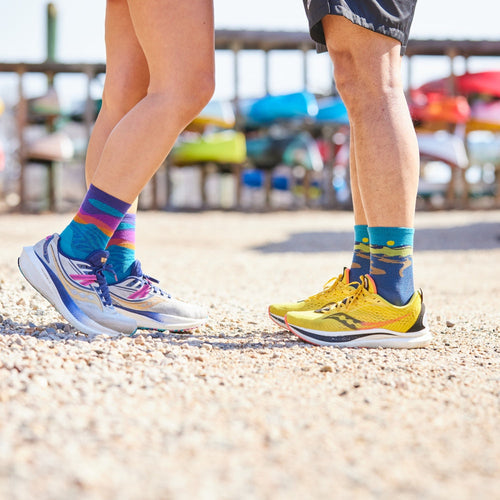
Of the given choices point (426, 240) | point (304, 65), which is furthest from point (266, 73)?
point (426, 240)

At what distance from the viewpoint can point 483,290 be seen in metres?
2.69

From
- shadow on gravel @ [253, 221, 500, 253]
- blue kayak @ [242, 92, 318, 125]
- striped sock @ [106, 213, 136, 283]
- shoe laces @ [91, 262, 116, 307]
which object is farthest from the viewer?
blue kayak @ [242, 92, 318, 125]

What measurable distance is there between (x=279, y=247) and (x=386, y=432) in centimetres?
383

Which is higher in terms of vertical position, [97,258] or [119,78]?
[119,78]

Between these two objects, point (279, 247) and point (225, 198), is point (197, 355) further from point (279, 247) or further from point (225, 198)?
point (225, 198)

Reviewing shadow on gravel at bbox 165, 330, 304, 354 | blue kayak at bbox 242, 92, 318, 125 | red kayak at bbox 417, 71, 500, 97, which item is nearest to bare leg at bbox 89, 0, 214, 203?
shadow on gravel at bbox 165, 330, 304, 354

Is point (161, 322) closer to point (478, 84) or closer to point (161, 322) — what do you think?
point (161, 322)

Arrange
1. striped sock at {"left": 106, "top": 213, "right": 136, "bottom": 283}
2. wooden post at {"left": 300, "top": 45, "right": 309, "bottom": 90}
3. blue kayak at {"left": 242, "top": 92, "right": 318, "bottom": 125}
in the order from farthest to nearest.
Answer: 1. wooden post at {"left": 300, "top": 45, "right": 309, "bottom": 90}
2. blue kayak at {"left": 242, "top": 92, "right": 318, "bottom": 125}
3. striped sock at {"left": 106, "top": 213, "right": 136, "bottom": 283}

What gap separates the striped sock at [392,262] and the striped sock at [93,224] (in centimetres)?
60

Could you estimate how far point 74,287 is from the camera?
54.6 inches

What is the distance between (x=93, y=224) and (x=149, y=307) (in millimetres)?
247

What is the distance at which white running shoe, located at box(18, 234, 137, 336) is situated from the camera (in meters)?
1.38

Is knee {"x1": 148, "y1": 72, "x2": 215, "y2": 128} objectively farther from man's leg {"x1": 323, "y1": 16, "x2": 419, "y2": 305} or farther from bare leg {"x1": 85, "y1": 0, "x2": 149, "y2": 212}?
man's leg {"x1": 323, "y1": 16, "x2": 419, "y2": 305}

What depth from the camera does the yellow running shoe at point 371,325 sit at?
1.41 m
